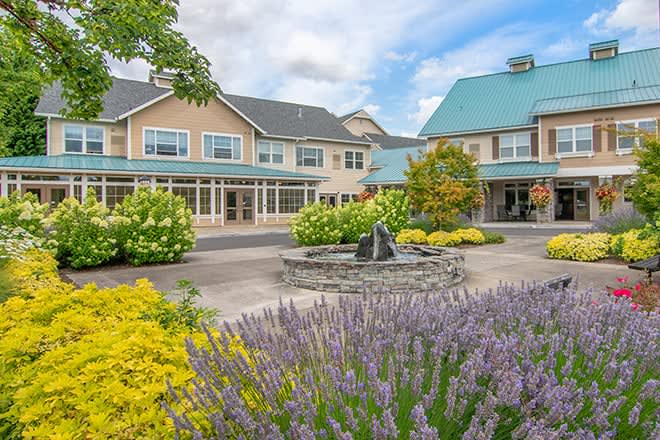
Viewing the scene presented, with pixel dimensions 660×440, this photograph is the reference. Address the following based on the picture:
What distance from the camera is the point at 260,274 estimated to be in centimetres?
997

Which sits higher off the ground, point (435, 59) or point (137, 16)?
point (435, 59)

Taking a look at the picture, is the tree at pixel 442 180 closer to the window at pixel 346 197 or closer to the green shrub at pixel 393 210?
the green shrub at pixel 393 210

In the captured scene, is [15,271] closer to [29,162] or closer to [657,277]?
[657,277]

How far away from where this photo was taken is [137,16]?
16.6ft

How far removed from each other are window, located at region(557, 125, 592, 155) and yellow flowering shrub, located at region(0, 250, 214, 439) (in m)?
28.5

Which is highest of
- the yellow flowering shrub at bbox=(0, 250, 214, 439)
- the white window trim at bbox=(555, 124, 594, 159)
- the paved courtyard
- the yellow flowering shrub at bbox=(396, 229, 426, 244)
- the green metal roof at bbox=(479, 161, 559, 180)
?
the white window trim at bbox=(555, 124, 594, 159)

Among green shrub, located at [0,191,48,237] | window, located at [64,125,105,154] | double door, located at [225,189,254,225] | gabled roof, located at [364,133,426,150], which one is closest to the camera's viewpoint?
green shrub, located at [0,191,48,237]

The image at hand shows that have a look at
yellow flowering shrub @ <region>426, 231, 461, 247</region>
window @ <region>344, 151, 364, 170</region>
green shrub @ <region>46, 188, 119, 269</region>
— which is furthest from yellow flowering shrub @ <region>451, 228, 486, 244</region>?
window @ <region>344, 151, 364, 170</region>

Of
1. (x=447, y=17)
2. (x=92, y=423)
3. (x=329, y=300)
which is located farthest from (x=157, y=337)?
(x=447, y=17)

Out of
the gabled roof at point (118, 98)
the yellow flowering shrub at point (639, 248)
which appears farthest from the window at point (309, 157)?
the yellow flowering shrub at point (639, 248)

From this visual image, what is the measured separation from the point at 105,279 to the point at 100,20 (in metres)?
6.43

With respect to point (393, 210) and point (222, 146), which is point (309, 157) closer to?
point (222, 146)

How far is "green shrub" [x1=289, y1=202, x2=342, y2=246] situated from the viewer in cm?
1471

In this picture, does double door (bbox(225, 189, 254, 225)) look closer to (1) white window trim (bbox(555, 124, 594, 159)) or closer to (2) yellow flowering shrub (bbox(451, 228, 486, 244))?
(2) yellow flowering shrub (bbox(451, 228, 486, 244))
